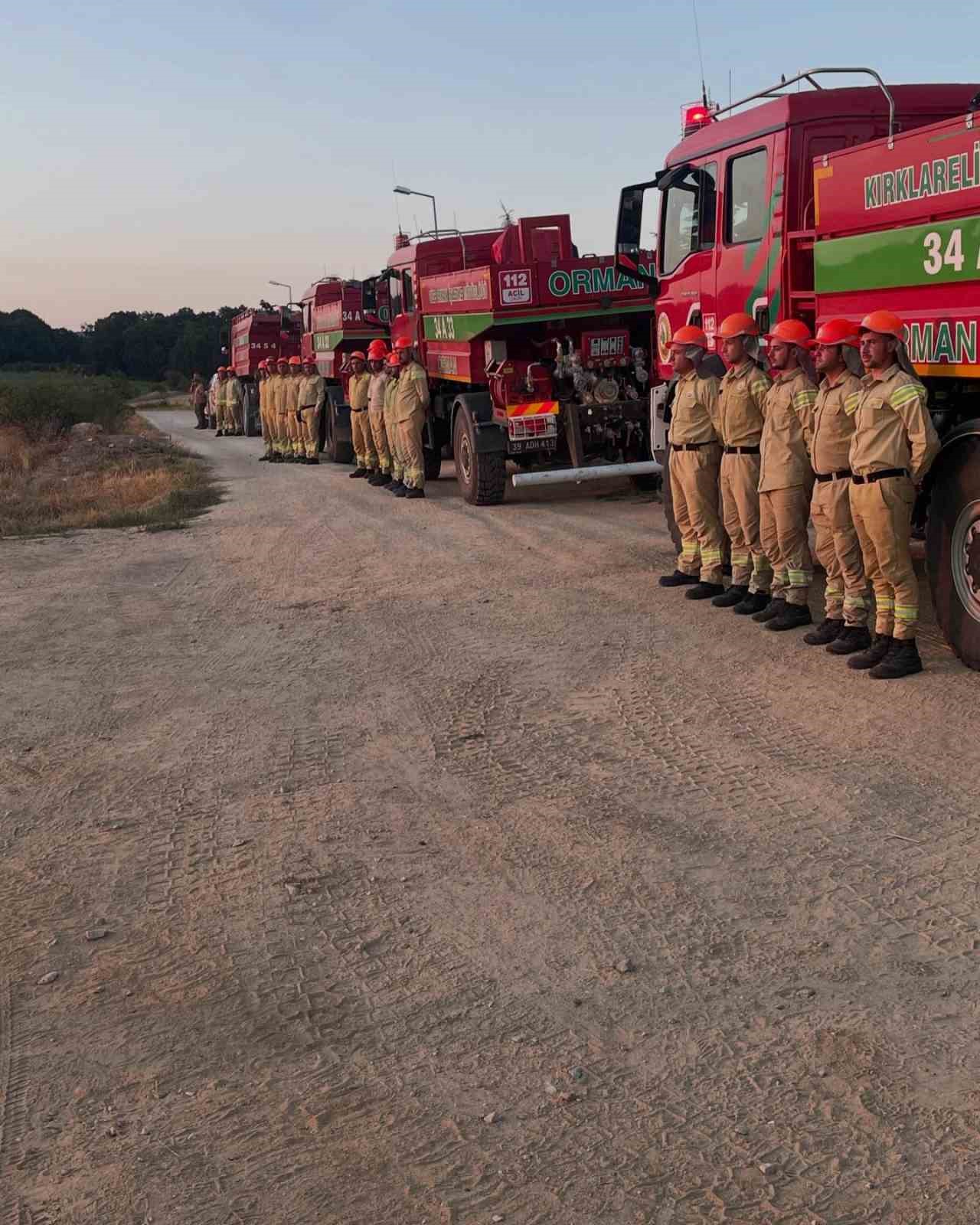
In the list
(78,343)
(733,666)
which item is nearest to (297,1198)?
(733,666)

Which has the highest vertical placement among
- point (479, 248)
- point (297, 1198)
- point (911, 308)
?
point (479, 248)

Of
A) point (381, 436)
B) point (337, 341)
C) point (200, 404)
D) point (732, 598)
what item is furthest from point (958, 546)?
point (200, 404)

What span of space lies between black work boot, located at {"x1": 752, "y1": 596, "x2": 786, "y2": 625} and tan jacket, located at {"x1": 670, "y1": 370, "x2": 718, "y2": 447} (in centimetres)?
132

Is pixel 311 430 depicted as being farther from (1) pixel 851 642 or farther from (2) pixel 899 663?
(2) pixel 899 663

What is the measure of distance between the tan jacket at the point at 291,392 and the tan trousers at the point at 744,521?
15819 mm

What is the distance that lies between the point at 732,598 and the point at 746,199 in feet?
9.08

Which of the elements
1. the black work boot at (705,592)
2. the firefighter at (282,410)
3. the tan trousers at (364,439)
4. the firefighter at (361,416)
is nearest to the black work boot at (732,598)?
the black work boot at (705,592)

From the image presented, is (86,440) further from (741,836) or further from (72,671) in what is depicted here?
(741,836)

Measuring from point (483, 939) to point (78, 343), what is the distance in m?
107

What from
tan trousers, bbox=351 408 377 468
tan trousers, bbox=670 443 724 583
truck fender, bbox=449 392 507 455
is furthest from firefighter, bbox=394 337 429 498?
tan trousers, bbox=670 443 724 583

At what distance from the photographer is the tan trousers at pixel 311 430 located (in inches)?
909

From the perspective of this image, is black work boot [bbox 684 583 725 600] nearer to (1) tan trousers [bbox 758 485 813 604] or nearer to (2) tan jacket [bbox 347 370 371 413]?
(1) tan trousers [bbox 758 485 813 604]

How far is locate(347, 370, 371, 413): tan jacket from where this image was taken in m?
18.1

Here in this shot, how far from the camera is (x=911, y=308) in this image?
6855 mm
